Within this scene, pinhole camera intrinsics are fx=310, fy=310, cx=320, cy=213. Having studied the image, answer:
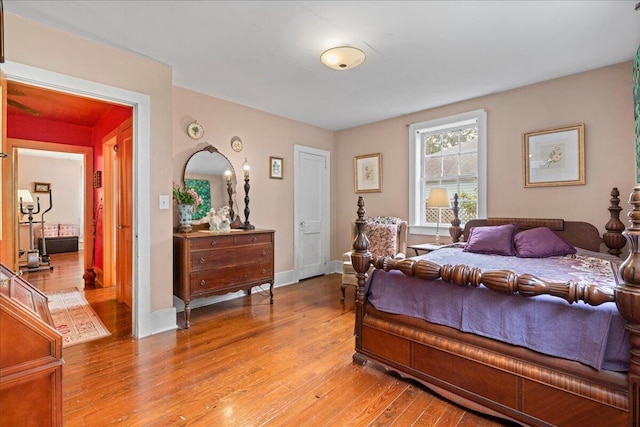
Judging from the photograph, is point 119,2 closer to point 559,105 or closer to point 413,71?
point 413,71

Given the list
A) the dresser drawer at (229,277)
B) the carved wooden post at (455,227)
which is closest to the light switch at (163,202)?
the dresser drawer at (229,277)

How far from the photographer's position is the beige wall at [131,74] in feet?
7.39

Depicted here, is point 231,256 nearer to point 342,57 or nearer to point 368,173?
point 342,57

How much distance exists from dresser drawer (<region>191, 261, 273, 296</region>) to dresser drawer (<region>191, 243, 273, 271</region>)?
0.05 m

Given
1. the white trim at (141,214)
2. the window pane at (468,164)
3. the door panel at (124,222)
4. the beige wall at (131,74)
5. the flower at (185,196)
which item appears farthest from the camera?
the window pane at (468,164)

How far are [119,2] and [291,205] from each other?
3155 mm

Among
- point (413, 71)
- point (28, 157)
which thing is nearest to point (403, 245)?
point (413, 71)

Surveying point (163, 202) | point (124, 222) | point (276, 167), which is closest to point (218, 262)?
→ point (163, 202)

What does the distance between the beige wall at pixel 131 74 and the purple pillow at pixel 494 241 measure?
120 inches

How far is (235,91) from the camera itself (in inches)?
144

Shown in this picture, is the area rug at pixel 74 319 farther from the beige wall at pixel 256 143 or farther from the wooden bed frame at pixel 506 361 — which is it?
the wooden bed frame at pixel 506 361

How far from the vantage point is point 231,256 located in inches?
134

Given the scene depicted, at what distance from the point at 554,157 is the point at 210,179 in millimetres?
3885

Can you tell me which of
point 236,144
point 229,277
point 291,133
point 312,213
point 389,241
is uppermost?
point 291,133
